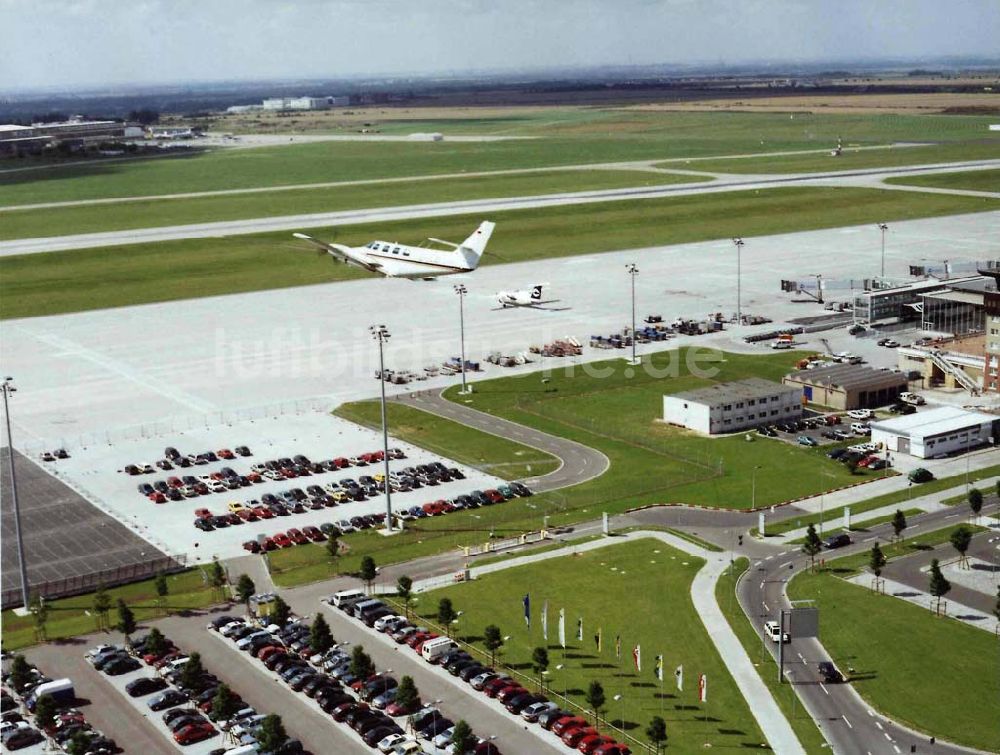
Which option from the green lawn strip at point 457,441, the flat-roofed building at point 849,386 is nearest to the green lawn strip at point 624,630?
the green lawn strip at point 457,441

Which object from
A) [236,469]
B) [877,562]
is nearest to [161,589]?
[236,469]

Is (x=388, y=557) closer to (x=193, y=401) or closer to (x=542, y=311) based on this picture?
(x=193, y=401)

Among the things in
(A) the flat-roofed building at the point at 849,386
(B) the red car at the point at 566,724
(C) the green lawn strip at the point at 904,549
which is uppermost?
(A) the flat-roofed building at the point at 849,386

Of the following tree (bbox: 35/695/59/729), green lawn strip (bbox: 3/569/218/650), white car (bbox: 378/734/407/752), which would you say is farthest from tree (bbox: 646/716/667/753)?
green lawn strip (bbox: 3/569/218/650)

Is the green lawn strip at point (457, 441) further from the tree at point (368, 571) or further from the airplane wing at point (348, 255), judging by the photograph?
the tree at point (368, 571)

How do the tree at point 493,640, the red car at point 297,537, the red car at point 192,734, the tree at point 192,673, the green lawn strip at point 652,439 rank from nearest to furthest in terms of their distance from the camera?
the red car at point 192,734 → the tree at point 192,673 → the tree at point 493,640 → the red car at point 297,537 → the green lawn strip at point 652,439

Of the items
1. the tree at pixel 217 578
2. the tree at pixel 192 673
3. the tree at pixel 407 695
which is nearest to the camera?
→ the tree at pixel 407 695

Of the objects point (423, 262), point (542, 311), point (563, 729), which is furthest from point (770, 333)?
point (563, 729)
